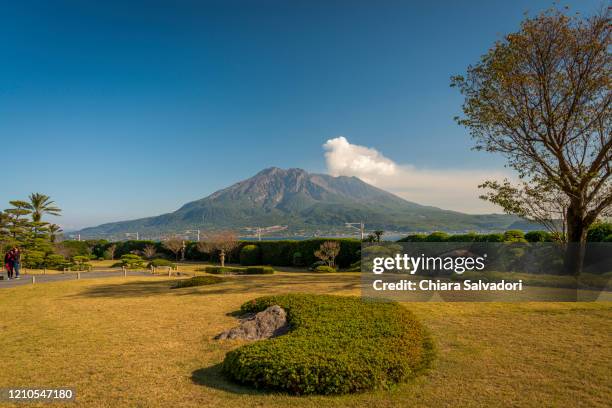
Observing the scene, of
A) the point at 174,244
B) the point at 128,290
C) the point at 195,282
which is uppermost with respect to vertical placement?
the point at 174,244

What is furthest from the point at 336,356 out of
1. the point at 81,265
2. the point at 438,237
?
the point at 81,265

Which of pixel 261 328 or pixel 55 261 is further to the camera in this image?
pixel 55 261

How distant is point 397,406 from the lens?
4676 mm

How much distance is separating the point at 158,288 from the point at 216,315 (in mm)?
6822

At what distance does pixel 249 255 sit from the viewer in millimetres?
33031

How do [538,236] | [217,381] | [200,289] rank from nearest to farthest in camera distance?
1. [217,381]
2. [200,289]
3. [538,236]

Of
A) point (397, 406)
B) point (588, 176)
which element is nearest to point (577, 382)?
point (397, 406)

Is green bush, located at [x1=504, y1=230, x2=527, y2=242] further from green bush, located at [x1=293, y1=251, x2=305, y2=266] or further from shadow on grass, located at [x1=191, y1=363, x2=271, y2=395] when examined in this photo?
shadow on grass, located at [x1=191, y1=363, x2=271, y2=395]

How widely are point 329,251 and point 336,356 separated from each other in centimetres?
2234

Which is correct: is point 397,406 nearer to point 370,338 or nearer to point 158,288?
point 370,338

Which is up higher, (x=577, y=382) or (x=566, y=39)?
(x=566, y=39)

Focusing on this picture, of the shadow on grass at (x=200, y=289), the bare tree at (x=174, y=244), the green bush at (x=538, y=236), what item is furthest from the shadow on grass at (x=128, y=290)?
the bare tree at (x=174, y=244)

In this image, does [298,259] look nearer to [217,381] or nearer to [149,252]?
[149,252]

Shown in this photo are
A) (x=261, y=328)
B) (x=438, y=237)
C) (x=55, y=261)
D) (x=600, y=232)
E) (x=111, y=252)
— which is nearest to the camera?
(x=261, y=328)
